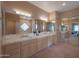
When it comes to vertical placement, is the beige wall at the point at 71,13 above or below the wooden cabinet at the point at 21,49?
above

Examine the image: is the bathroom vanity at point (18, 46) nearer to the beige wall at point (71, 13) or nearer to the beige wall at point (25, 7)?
the beige wall at point (25, 7)

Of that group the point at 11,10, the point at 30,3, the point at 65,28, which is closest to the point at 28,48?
the point at 11,10

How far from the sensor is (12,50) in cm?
241

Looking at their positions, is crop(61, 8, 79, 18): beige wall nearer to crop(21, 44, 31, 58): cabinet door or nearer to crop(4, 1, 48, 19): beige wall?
crop(4, 1, 48, 19): beige wall

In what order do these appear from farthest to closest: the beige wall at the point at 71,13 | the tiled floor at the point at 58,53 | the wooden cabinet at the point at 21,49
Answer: the beige wall at the point at 71,13
the tiled floor at the point at 58,53
the wooden cabinet at the point at 21,49

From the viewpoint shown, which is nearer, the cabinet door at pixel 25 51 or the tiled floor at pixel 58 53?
the cabinet door at pixel 25 51

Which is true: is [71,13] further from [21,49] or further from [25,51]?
[21,49]

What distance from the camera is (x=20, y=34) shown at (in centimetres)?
337

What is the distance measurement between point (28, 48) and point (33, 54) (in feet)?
1.67

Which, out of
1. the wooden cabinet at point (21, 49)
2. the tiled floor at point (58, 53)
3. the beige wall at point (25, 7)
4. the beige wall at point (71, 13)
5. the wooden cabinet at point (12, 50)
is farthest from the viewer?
the beige wall at point (71, 13)

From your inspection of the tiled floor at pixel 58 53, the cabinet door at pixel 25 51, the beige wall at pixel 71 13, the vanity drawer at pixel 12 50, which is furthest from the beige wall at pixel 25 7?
the beige wall at pixel 71 13

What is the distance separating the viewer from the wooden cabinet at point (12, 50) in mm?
2168

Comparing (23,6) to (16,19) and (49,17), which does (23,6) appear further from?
(49,17)

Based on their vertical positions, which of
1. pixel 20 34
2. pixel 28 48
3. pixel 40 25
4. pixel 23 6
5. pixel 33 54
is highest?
pixel 23 6
